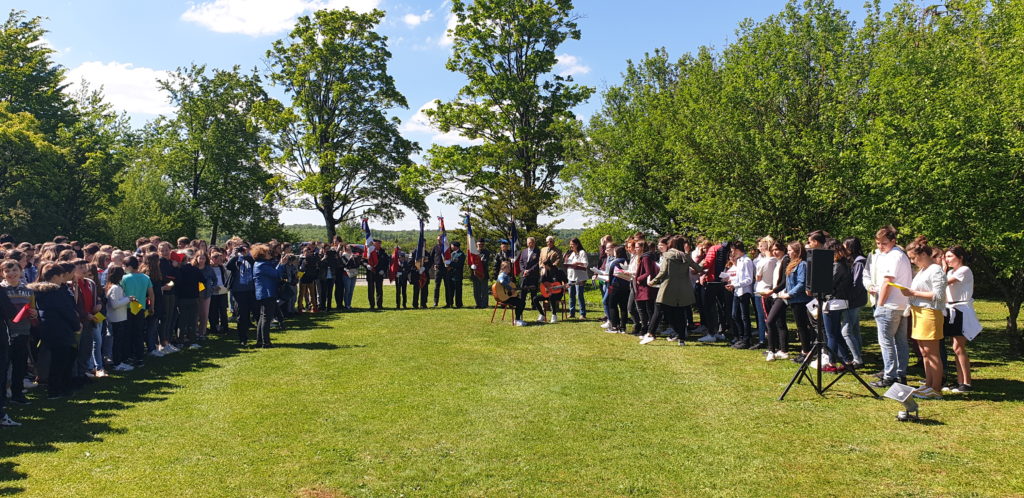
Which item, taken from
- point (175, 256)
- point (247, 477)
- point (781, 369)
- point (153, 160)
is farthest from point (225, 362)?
point (153, 160)

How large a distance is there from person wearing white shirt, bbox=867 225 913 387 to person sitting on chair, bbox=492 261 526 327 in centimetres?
824

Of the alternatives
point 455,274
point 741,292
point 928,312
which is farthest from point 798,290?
point 455,274

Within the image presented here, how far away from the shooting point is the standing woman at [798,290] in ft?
34.2

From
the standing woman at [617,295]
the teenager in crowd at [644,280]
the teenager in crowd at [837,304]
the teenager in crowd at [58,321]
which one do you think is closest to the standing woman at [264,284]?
the teenager in crowd at [58,321]

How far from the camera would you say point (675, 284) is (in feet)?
41.4

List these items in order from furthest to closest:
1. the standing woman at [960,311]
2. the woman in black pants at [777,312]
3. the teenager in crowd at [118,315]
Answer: the woman in black pants at [777,312]
the teenager in crowd at [118,315]
the standing woman at [960,311]

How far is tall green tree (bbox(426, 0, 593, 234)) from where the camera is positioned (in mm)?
35062

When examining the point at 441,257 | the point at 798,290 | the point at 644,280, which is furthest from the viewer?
the point at 441,257

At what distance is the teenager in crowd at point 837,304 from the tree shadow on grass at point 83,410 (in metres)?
9.01

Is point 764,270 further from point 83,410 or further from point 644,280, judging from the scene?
point 83,410

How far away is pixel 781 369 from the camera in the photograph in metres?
10.3

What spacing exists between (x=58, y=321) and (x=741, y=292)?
34.8 ft

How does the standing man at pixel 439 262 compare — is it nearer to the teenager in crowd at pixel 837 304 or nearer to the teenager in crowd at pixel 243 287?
the teenager in crowd at pixel 243 287

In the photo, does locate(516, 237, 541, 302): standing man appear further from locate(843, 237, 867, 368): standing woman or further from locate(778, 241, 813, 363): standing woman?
locate(843, 237, 867, 368): standing woman
